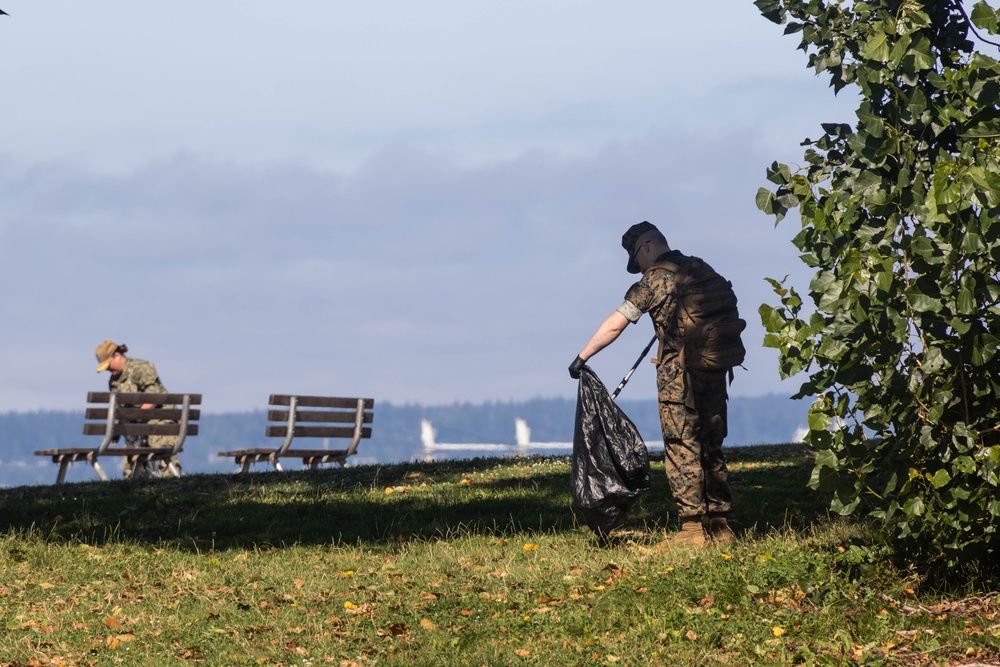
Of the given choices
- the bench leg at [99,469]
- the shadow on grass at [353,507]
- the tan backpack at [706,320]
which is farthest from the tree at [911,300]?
the bench leg at [99,469]

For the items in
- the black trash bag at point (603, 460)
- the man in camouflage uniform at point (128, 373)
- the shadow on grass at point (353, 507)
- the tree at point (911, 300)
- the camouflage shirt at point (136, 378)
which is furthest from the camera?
the camouflage shirt at point (136, 378)

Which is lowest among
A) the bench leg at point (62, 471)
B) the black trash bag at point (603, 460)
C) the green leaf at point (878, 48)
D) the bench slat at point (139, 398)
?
the bench leg at point (62, 471)

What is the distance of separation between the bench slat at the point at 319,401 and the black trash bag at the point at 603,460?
10366 mm

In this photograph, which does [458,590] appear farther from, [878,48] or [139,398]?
[139,398]

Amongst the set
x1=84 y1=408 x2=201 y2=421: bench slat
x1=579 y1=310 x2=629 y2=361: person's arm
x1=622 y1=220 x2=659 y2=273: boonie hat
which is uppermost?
x1=622 y1=220 x2=659 y2=273: boonie hat

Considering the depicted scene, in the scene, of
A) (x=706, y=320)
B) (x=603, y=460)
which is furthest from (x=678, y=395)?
(x=603, y=460)

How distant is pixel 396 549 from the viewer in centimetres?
1000

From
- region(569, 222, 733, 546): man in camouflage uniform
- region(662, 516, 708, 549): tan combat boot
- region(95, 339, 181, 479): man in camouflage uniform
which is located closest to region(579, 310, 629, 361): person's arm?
region(569, 222, 733, 546): man in camouflage uniform

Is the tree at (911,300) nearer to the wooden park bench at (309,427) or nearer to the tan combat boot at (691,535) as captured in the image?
the tan combat boot at (691,535)

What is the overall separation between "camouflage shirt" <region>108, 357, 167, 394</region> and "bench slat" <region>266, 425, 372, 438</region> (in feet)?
7.31

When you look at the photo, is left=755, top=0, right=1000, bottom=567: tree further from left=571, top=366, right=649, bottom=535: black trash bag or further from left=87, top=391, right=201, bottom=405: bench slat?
left=87, top=391, right=201, bottom=405: bench slat

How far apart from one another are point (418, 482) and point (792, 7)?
26.7 ft

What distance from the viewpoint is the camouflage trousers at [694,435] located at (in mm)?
8750

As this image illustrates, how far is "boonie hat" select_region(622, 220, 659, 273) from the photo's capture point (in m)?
9.13
